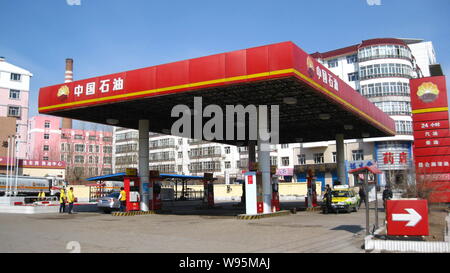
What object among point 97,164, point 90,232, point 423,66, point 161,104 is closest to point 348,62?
point 423,66

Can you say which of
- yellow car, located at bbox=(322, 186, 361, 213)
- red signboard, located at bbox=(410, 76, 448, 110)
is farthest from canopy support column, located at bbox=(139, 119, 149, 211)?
red signboard, located at bbox=(410, 76, 448, 110)

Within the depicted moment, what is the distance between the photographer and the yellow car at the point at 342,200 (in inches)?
948

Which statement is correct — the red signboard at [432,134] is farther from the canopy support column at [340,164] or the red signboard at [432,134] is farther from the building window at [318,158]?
the building window at [318,158]

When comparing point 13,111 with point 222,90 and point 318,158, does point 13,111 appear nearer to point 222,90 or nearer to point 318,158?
point 318,158

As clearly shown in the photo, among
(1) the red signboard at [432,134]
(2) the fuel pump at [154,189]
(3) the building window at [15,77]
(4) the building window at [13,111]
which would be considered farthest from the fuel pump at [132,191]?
(3) the building window at [15,77]

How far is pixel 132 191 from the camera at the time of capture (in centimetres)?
2520

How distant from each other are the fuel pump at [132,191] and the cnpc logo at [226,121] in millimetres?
4857

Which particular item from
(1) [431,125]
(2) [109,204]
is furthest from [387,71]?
(2) [109,204]

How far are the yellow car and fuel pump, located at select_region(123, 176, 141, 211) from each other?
Answer: 11.6 m

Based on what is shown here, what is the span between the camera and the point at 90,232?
15.1 meters

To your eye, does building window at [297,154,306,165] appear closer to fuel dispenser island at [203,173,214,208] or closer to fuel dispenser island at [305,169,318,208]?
fuel dispenser island at [203,173,214,208]

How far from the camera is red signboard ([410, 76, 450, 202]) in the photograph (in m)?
26.0

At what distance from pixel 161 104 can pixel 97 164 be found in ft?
260

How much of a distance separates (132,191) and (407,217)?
58.8 ft
